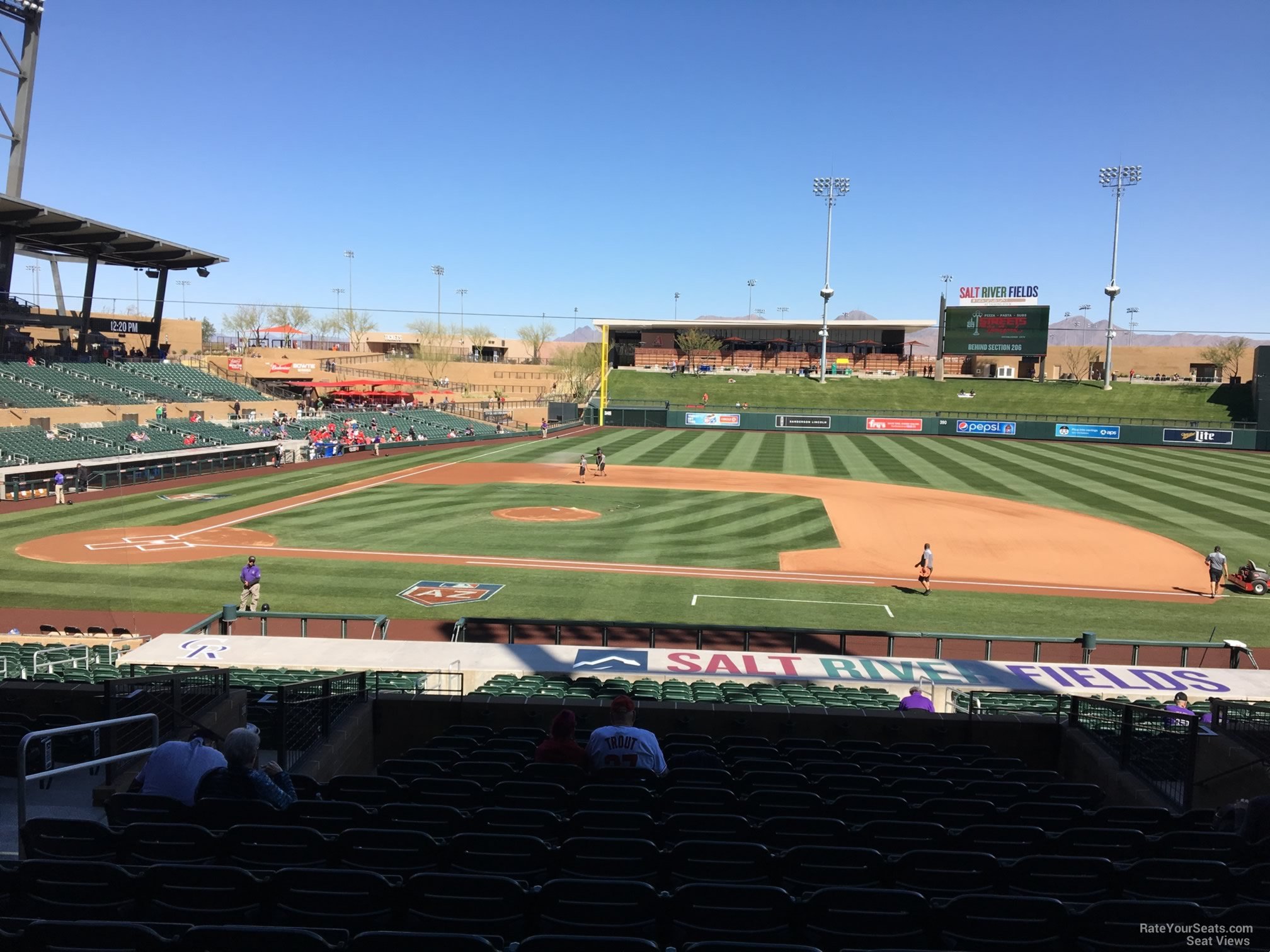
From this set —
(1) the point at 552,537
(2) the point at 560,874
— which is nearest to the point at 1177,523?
(1) the point at 552,537

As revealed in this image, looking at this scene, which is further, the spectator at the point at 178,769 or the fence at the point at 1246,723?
the fence at the point at 1246,723

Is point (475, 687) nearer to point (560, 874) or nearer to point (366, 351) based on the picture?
point (560, 874)

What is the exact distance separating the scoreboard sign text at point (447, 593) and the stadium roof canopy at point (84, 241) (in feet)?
111

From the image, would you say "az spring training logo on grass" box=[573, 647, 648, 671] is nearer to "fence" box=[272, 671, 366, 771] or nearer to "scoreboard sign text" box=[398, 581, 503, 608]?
"fence" box=[272, 671, 366, 771]

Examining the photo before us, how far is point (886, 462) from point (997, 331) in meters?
45.5

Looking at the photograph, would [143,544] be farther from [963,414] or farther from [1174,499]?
[963,414]

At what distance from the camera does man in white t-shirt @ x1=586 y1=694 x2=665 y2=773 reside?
6.75m

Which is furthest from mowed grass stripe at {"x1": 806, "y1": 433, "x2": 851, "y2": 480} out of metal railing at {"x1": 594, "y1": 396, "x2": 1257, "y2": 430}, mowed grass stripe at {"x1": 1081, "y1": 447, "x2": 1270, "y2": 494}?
mowed grass stripe at {"x1": 1081, "y1": 447, "x2": 1270, "y2": 494}

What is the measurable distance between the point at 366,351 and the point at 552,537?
108909mm

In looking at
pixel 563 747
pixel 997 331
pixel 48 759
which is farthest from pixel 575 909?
pixel 997 331

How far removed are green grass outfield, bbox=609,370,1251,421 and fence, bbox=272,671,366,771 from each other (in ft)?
245

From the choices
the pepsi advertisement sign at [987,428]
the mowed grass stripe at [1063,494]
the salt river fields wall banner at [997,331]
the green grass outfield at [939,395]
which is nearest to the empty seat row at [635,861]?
the mowed grass stripe at [1063,494]

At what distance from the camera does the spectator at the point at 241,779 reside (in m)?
5.50

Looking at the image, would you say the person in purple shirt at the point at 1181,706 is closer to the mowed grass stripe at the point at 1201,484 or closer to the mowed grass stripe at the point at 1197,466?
the mowed grass stripe at the point at 1201,484
